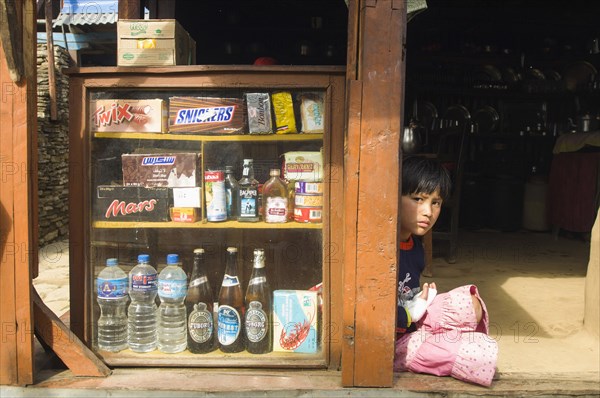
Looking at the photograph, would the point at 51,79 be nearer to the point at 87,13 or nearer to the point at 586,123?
the point at 87,13

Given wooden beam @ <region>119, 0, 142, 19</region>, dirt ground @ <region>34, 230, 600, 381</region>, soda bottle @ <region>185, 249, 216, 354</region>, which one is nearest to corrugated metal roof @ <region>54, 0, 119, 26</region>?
dirt ground @ <region>34, 230, 600, 381</region>

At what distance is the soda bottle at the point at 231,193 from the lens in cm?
257

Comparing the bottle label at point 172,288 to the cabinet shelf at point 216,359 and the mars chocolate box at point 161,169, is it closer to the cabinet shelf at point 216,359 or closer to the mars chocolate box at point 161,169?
the cabinet shelf at point 216,359

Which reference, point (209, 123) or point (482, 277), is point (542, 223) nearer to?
point (482, 277)

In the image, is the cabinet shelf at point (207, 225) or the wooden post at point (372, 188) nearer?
the wooden post at point (372, 188)

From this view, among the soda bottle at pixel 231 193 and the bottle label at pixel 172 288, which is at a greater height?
the soda bottle at pixel 231 193

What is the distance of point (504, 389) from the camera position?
7.19ft

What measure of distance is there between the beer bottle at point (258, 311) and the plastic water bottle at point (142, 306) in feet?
1.54

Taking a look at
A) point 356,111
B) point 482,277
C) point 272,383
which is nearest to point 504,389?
point 272,383

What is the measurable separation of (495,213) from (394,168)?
18.4 feet

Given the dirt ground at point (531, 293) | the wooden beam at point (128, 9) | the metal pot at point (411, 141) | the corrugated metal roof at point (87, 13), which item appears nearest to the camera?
the dirt ground at point (531, 293)

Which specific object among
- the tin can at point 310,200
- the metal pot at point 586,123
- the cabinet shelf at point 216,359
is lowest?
the cabinet shelf at point 216,359

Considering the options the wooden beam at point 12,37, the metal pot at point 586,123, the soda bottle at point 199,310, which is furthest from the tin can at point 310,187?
the metal pot at point 586,123

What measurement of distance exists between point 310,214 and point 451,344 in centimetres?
86
